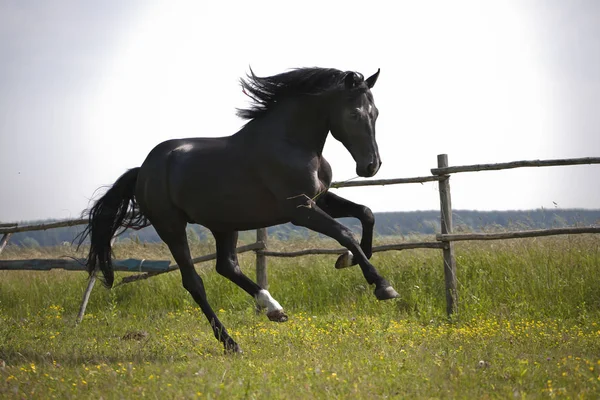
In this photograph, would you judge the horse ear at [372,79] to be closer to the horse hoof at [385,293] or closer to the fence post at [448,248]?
the horse hoof at [385,293]

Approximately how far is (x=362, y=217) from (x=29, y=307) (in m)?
6.74

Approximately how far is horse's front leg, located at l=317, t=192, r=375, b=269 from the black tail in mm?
2223

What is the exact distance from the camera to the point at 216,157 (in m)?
5.62

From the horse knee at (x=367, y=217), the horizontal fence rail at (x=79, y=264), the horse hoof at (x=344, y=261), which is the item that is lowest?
the horizontal fence rail at (x=79, y=264)

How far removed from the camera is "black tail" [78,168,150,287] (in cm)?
673

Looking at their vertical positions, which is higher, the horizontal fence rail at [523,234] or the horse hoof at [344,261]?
the horse hoof at [344,261]

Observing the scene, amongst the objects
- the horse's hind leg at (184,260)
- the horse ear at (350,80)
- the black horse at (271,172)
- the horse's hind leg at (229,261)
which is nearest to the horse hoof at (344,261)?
the black horse at (271,172)

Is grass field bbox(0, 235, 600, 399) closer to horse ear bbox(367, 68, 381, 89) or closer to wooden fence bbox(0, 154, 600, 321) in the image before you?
wooden fence bbox(0, 154, 600, 321)

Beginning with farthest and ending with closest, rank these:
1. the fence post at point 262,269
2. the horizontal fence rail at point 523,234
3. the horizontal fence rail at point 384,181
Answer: the fence post at point 262,269 < the horizontal fence rail at point 384,181 < the horizontal fence rail at point 523,234

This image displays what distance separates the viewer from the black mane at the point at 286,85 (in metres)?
5.36

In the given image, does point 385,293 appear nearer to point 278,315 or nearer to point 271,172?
point 278,315

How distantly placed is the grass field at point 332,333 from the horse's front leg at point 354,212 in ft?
2.94

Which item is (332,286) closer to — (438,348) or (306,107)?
(438,348)

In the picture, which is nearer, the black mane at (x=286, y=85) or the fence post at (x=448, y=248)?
the black mane at (x=286, y=85)
